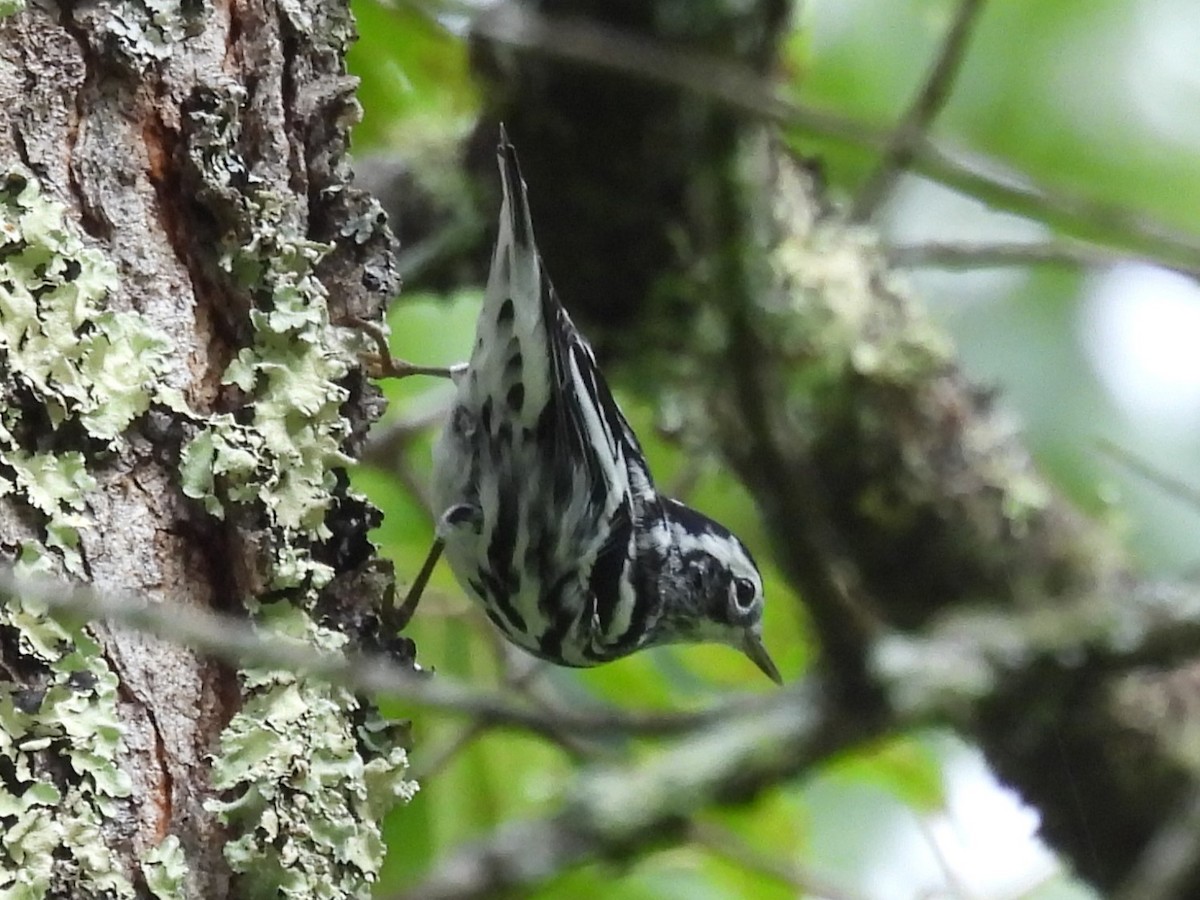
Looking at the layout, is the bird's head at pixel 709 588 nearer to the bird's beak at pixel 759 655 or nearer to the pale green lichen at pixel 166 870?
the bird's beak at pixel 759 655

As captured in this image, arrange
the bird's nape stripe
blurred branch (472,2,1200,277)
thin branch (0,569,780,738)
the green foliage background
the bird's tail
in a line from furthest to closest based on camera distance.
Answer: the bird's nape stripe
the green foliage background
the bird's tail
blurred branch (472,2,1200,277)
thin branch (0,569,780,738)

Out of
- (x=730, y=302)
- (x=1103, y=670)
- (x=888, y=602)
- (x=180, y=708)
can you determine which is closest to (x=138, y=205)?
(x=180, y=708)

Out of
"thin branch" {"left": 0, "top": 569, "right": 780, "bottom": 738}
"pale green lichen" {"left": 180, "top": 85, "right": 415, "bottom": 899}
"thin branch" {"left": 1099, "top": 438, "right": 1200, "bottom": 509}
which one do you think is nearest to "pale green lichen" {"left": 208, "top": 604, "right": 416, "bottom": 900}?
"pale green lichen" {"left": 180, "top": 85, "right": 415, "bottom": 899}

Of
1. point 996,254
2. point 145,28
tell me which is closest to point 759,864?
point 996,254

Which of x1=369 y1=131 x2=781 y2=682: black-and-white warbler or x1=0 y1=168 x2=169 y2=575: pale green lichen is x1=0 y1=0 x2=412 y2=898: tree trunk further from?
x1=369 y1=131 x2=781 y2=682: black-and-white warbler

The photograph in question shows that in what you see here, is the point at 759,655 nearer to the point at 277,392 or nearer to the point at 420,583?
the point at 420,583

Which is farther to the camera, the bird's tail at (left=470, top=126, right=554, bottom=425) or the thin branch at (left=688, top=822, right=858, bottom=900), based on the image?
the thin branch at (left=688, top=822, right=858, bottom=900)
